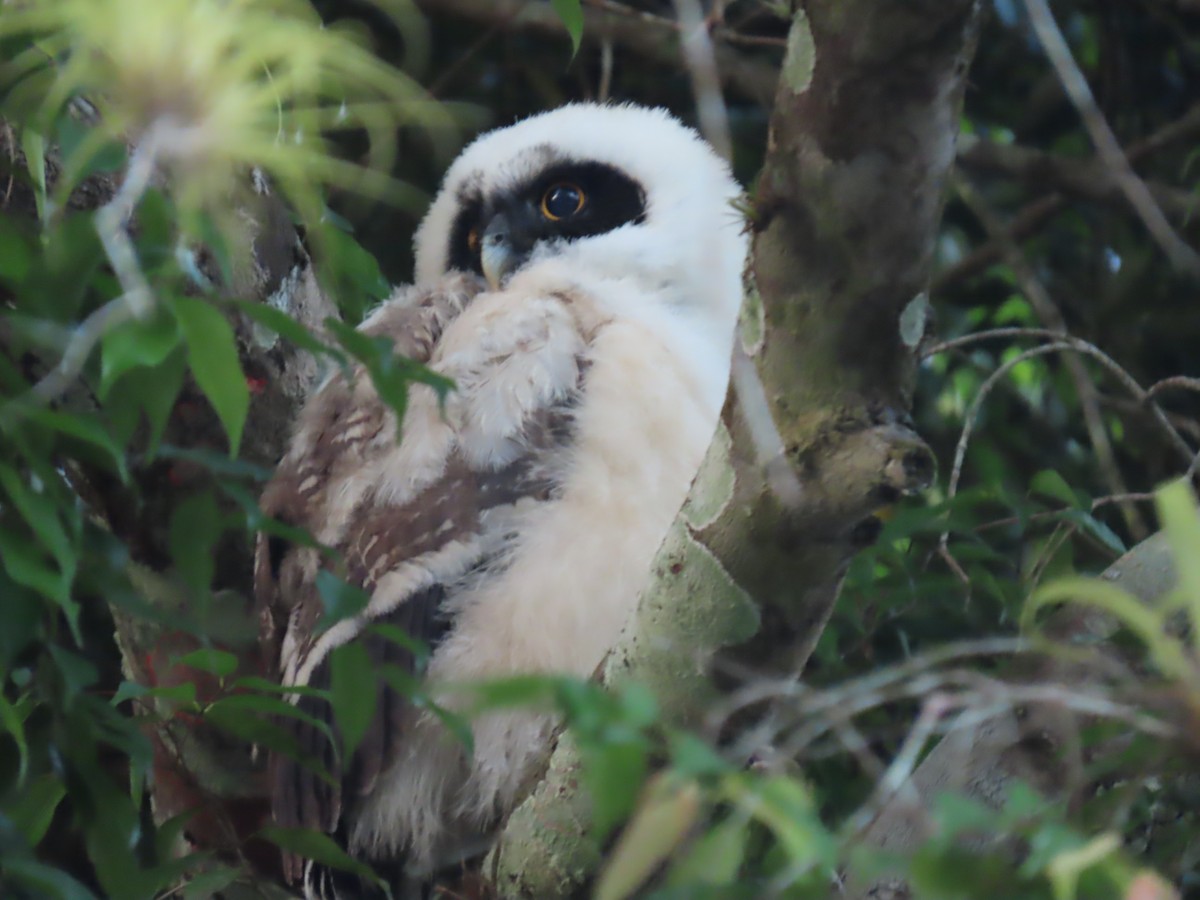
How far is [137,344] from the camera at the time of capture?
4.04ft

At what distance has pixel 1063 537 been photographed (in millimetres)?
1896

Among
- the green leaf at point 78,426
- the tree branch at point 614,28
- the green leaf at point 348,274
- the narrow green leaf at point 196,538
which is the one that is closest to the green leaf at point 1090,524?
the green leaf at point 348,274

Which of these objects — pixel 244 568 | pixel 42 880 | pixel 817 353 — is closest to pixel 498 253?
pixel 244 568

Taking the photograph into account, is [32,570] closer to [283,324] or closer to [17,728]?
[17,728]

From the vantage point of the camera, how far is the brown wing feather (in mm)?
1905

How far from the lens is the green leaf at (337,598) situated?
56.4 inches

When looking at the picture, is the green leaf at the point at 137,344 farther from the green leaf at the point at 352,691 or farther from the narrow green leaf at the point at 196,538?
the green leaf at the point at 352,691

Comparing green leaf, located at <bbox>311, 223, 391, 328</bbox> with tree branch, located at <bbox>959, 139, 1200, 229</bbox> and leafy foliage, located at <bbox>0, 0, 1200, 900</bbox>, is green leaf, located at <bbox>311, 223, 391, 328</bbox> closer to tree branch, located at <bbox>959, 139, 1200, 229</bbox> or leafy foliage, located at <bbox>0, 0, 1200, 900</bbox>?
leafy foliage, located at <bbox>0, 0, 1200, 900</bbox>

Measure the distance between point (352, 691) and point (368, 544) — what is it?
1.95ft

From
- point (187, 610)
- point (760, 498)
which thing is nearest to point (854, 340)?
point (760, 498)

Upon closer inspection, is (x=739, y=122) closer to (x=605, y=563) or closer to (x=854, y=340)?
(x=605, y=563)

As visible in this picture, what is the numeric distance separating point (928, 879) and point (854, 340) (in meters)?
0.52

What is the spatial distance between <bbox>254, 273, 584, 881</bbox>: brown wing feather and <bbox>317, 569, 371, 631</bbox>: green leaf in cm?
41

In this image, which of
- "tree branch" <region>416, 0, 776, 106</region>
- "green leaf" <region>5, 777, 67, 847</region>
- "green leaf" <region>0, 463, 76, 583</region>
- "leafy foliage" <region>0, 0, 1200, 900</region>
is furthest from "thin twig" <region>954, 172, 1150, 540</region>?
"green leaf" <region>5, 777, 67, 847</region>
